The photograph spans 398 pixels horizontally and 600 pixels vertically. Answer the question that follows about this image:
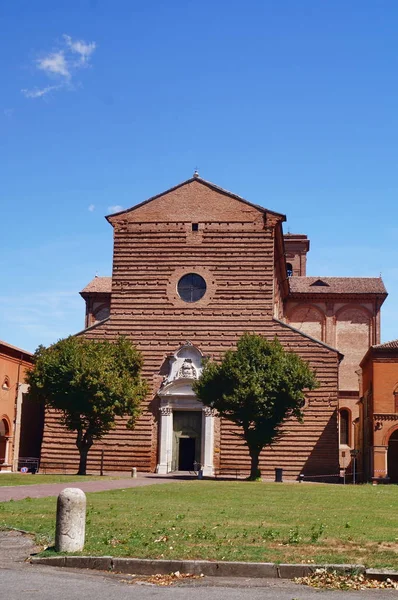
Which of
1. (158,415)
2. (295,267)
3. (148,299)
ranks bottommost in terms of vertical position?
(158,415)

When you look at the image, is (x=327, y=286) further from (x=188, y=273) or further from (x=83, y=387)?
(x=83, y=387)

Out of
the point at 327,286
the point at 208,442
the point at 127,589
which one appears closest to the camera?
the point at 127,589

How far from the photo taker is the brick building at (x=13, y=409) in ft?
148

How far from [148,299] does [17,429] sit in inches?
446

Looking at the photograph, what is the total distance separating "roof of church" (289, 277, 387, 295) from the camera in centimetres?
5775

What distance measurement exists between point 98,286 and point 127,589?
169ft

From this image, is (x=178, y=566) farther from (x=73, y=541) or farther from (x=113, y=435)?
(x=113, y=435)

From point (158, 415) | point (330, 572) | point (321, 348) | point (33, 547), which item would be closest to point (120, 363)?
point (158, 415)

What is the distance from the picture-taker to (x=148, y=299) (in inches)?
1741

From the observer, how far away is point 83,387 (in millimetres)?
35938

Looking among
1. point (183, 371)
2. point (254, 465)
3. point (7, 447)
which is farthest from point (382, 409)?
point (7, 447)

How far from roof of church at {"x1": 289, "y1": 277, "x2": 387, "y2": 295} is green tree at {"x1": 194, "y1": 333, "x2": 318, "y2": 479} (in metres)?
20.8

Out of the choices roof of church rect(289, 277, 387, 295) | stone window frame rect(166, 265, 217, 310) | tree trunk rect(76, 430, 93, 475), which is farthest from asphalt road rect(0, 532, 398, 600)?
roof of church rect(289, 277, 387, 295)

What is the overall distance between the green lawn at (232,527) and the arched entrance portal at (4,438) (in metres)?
25.7
